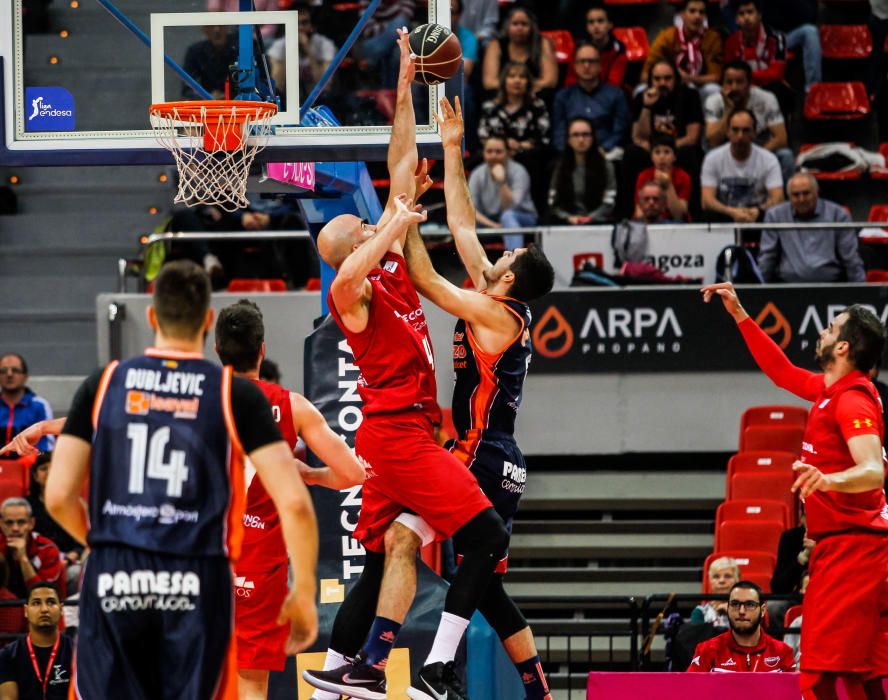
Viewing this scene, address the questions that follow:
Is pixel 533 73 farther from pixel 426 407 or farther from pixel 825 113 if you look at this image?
pixel 426 407

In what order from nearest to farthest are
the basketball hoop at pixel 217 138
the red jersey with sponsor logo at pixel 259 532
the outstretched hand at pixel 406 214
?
1. the outstretched hand at pixel 406 214
2. the red jersey with sponsor logo at pixel 259 532
3. the basketball hoop at pixel 217 138

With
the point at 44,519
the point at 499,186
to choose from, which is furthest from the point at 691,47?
the point at 44,519

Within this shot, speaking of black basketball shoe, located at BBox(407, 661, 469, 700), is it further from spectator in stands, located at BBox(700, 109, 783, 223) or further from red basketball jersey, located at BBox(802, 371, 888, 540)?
spectator in stands, located at BBox(700, 109, 783, 223)

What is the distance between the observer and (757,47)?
15.7m

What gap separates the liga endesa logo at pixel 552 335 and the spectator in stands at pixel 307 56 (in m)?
4.98

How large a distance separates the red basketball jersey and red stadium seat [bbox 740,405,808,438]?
5.99 m

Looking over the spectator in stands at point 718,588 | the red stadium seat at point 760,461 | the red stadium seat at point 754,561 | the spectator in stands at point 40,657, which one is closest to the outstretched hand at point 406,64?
the spectator in stands at point 40,657

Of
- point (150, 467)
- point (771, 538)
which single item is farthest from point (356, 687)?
point (771, 538)

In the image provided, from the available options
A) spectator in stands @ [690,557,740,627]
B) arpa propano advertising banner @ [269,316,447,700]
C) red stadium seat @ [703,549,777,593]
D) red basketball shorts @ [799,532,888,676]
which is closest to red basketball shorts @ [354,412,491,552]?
arpa propano advertising banner @ [269,316,447,700]

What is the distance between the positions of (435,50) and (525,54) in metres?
8.09

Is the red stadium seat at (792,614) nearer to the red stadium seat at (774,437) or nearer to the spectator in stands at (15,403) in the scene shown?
the red stadium seat at (774,437)

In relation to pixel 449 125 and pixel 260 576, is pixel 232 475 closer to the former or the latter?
pixel 260 576

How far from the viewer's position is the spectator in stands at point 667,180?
543 inches

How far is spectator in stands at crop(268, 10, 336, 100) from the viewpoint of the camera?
810 centimetres
